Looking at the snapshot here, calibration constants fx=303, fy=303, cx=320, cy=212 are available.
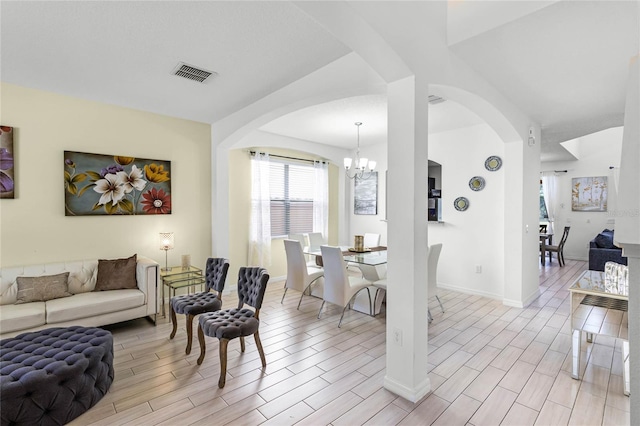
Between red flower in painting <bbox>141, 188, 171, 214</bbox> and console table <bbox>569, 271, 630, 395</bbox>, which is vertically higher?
red flower in painting <bbox>141, 188, 171, 214</bbox>

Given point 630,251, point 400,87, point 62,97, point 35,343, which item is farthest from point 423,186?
point 62,97

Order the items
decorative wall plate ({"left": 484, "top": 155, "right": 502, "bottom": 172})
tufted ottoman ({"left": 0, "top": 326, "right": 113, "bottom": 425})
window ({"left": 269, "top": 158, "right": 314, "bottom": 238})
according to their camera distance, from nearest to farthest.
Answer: tufted ottoman ({"left": 0, "top": 326, "right": 113, "bottom": 425}), decorative wall plate ({"left": 484, "top": 155, "right": 502, "bottom": 172}), window ({"left": 269, "top": 158, "right": 314, "bottom": 238})

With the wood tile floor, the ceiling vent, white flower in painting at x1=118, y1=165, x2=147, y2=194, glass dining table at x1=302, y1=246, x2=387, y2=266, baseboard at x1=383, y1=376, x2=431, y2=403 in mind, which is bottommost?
the wood tile floor

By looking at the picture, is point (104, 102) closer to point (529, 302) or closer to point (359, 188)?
point (359, 188)

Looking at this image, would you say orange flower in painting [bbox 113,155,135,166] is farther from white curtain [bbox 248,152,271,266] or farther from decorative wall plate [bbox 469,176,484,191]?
decorative wall plate [bbox 469,176,484,191]

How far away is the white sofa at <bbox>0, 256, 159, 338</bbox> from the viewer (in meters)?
2.81

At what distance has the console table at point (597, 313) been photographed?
2336mm

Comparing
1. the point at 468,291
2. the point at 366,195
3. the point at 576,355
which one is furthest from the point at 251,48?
the point at 468,291

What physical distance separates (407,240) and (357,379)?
4.02ft

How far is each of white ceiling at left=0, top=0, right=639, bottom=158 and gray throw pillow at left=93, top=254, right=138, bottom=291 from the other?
200 centimetres

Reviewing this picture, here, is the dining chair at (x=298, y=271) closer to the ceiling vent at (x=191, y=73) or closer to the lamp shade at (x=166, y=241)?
the lamp shade at (x=166, y=241)

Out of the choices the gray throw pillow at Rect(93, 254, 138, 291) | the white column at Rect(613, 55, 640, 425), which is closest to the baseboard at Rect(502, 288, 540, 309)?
the white column at Rect(613, 55, 640, 425)

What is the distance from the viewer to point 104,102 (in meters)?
3.82

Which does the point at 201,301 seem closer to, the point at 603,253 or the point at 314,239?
the point at 314,239
